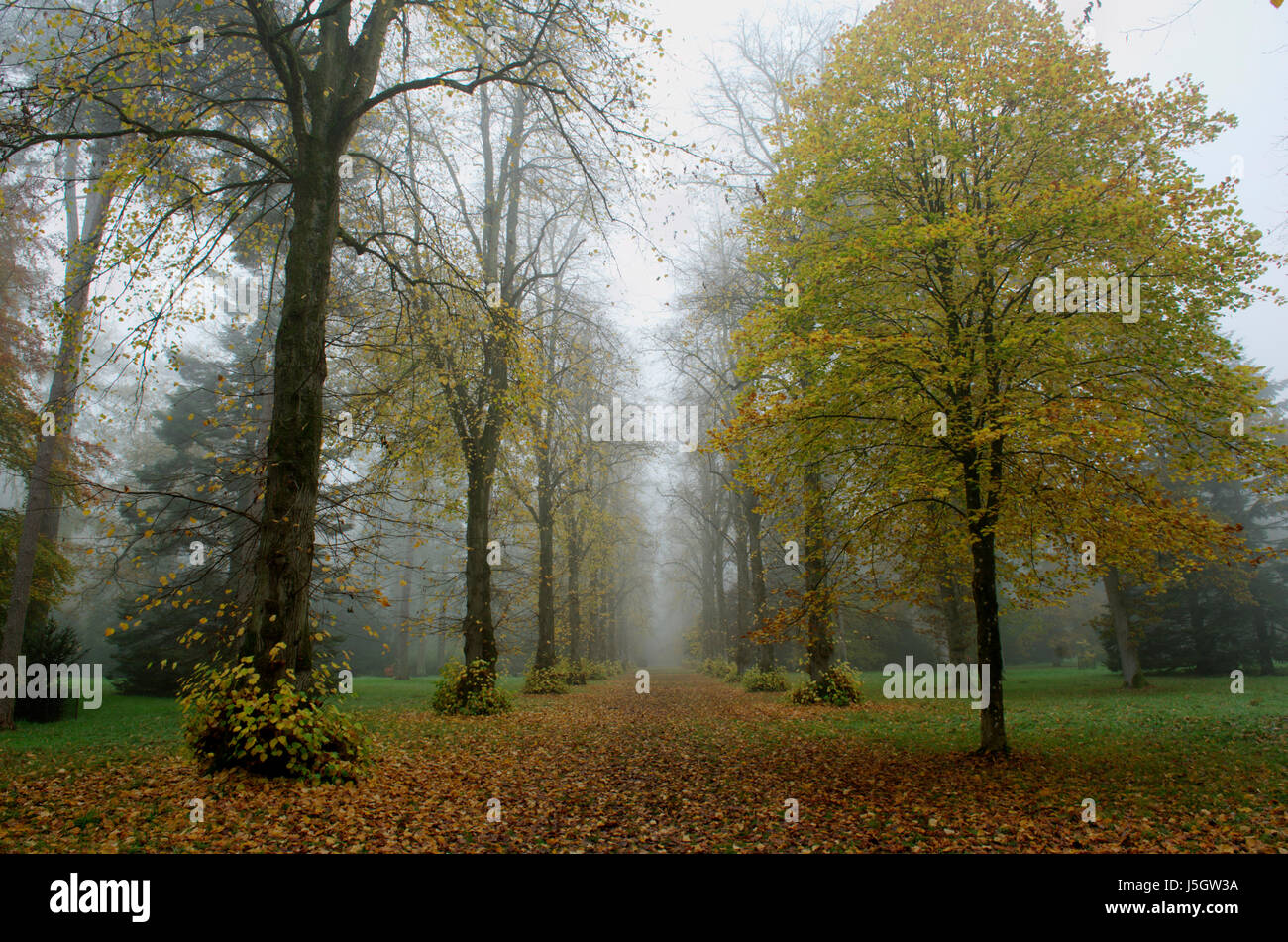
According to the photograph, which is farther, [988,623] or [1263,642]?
[1263,642]

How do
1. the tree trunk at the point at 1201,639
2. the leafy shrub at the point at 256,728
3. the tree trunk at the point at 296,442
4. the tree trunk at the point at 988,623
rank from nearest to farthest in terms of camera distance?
the leafy shrub at the point at 256,728
the tree trunk at the point at 296,442
the tree trunk at the point at 988,623
the tree trunk at the point at 1201,639

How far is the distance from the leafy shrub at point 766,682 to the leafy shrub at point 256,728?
1363 cm

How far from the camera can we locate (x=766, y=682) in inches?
696

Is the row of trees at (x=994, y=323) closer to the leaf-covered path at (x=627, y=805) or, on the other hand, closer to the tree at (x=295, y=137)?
the leaf-covered path at (x=627, y=805)

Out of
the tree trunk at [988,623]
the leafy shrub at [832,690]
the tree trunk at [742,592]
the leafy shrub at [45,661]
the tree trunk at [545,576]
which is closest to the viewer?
the tree trunk at [988,623]

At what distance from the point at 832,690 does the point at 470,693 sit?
25.8 ft

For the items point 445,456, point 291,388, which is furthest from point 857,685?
point 291,388

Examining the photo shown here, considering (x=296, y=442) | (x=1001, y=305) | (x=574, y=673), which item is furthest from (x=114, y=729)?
(x=1001, y=305)

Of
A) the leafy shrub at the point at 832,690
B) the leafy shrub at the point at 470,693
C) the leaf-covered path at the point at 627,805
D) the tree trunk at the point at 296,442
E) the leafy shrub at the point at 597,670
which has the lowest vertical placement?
the leafy shrub at the point at 597,670

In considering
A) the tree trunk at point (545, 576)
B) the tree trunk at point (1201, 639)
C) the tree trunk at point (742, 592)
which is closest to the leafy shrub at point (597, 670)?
the tree trunk at point (545, 576)

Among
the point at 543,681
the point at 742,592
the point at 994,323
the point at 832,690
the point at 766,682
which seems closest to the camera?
the point at 994,323

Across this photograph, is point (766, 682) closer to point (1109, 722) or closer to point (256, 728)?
point (1109, 722)

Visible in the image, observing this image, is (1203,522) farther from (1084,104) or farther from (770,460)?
(1084,104)

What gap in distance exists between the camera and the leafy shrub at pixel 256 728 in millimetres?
5521
